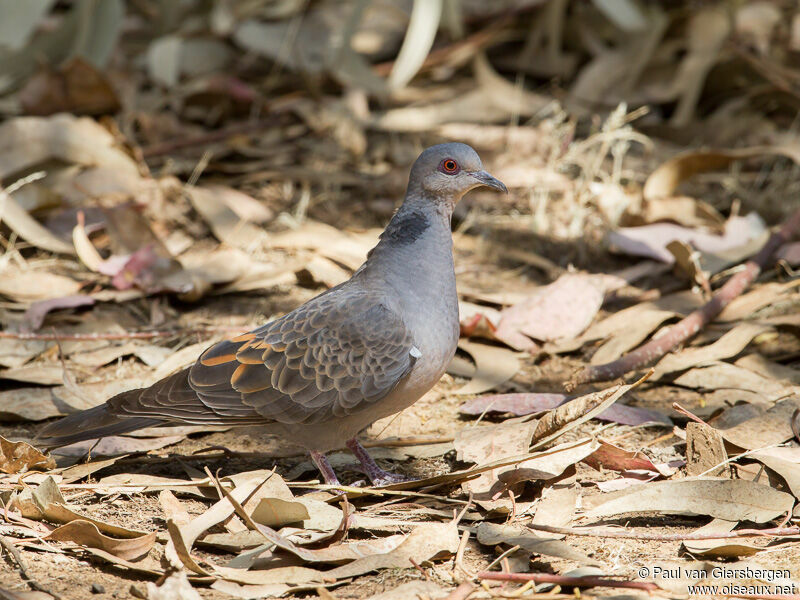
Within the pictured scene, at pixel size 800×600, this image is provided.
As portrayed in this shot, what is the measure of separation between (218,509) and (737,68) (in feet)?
16.5

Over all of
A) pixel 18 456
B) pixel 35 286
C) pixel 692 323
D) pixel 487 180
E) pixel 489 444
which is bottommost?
pixel 692 323

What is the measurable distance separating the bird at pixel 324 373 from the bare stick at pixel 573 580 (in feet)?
2.89

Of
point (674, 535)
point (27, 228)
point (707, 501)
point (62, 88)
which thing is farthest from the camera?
point (62, 88)

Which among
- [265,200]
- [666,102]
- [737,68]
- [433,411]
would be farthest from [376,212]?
[737,68]

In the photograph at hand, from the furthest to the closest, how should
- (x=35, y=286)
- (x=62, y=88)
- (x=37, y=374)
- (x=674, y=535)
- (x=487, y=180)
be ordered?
1. (x=62, y=88)
2. (x=35, y=286)
3. (x=37, y=374)
4. (x=487, y=180)
5. (x=674, y=535)

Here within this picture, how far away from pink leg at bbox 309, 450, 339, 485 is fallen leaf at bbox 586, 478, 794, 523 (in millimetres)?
937

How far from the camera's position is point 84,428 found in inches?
130

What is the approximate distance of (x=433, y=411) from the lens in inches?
156

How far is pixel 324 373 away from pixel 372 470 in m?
0.43

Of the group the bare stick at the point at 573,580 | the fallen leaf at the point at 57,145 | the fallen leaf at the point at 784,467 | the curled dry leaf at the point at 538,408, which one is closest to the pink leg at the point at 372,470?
the curled dry leaf at the point at 538,408

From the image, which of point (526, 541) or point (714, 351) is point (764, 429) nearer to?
Answer: point (714, 351)

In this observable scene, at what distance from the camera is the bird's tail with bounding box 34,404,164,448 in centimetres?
330

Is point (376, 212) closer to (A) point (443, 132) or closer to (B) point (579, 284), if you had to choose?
(A) point (443, 132)

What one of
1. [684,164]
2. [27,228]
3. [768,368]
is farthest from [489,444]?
[27,228]
